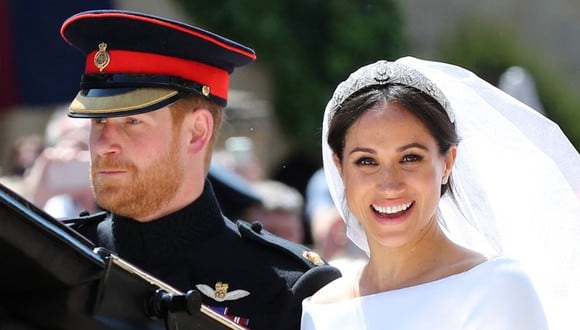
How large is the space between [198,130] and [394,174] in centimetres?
65

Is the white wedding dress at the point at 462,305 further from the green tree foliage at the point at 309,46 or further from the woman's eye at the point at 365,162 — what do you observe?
the green tree foliage at the point at 309,46

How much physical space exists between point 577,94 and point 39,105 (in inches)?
256

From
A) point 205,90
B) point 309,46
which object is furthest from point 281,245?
point 309,46

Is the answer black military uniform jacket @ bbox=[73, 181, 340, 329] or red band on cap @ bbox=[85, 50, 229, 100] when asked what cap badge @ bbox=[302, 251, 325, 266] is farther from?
A: red band on cap @ bbox=[85, 50, 229, 100]

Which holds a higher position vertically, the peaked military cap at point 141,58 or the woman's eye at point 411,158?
the peaked military cap at point 141,58

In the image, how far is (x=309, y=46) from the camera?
1480cm

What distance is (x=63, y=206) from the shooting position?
5582mm

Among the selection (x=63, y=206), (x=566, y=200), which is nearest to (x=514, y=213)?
(x=566, y=200)

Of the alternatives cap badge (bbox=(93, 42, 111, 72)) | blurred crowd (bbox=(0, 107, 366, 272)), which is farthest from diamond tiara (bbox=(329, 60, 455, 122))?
blurred crowd (bbox=(0, 107, 366, 272))

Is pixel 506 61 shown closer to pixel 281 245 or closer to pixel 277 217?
pixel 277 217

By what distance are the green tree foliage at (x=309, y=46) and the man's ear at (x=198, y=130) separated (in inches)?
425

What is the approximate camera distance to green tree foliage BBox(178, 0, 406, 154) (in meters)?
14.4

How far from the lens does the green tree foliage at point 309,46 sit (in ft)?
47.3

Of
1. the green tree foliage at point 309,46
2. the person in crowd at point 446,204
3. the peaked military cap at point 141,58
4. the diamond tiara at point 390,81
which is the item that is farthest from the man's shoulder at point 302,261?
the green tree foliage at point 309,46
